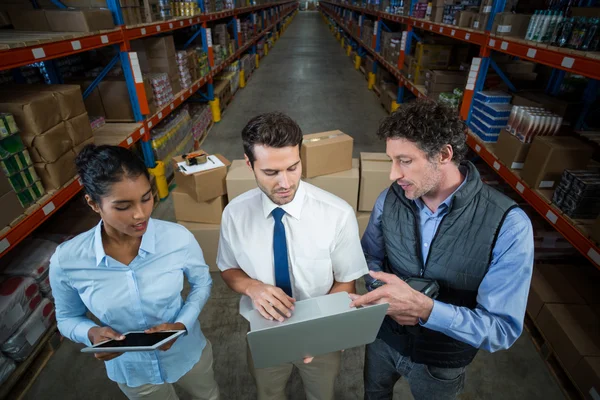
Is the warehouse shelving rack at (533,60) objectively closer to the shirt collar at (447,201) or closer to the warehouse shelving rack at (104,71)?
the shirt collar at (447,201)

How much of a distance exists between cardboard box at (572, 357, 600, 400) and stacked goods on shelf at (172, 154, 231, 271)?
2672mm

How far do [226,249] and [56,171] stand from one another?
1.49 meters

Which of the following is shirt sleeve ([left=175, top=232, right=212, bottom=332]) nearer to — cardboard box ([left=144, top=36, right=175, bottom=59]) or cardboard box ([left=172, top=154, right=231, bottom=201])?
cardboard box ([left=172, top=154, right=231, bottom=201])

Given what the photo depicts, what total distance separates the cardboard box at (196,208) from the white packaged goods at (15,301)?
3.70 feet

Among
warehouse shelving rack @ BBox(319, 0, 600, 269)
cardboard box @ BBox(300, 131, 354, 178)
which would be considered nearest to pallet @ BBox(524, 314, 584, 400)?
warehouse shelving rack @ BBox(319, 0, 600, 269)

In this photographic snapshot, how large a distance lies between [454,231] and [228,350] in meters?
1.87

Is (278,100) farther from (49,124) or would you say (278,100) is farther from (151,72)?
(49,124)

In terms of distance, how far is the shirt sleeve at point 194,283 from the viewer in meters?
1.37

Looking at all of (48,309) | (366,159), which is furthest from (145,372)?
(366,159)

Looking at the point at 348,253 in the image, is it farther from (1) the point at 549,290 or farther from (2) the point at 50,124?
(2) the point at 50,124

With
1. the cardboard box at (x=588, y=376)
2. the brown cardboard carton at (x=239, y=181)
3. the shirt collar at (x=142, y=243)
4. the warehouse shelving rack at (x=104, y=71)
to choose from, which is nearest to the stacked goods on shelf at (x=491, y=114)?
the cardboard box at (x=588, y=376)

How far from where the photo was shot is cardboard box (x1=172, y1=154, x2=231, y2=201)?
2.60m

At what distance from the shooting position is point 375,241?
150cm

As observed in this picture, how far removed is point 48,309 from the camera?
226 cm
